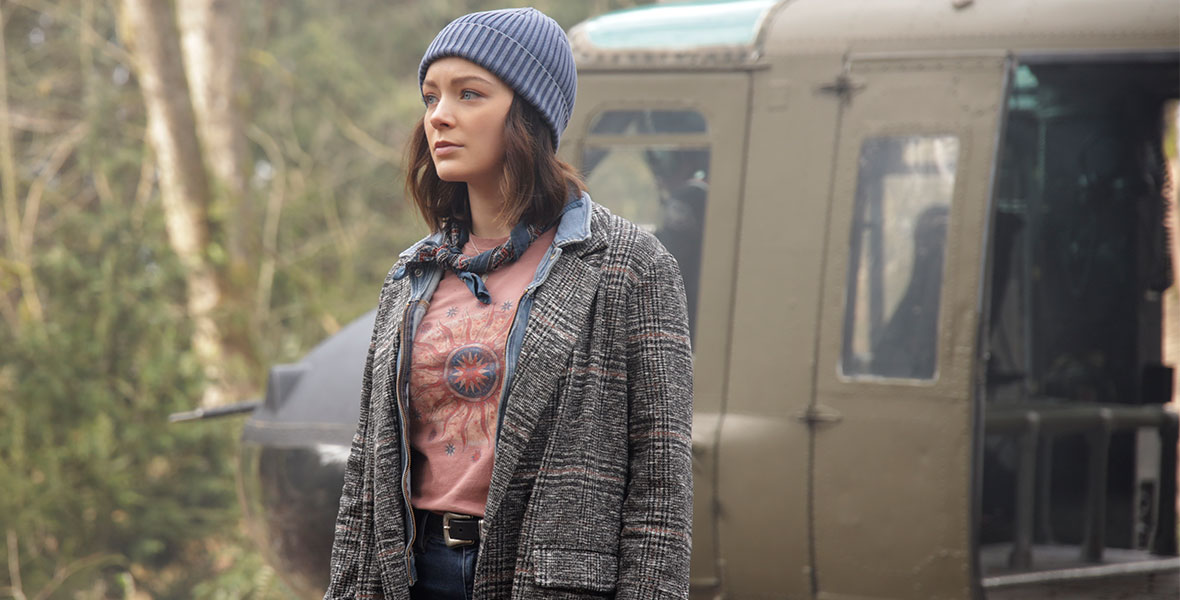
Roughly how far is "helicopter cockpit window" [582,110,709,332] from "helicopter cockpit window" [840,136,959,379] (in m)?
0.55

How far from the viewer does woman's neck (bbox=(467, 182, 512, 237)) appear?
2.01m

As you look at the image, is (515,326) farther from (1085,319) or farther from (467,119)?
(1085,319)

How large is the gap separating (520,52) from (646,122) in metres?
2.66

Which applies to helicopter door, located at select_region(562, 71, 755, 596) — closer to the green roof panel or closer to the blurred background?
the green roof panel

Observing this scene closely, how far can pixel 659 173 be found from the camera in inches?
180

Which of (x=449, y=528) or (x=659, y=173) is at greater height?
(x=659, y=173)

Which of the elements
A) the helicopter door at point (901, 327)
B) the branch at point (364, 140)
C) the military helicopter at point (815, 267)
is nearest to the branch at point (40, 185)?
the branch at point (364, 140)

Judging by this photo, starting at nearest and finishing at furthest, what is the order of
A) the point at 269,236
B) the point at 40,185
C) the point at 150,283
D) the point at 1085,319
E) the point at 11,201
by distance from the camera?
the point at 1085,319 → the point at 150,283 → the point at 11,201 → the point at 40,185 → the point at 269,236

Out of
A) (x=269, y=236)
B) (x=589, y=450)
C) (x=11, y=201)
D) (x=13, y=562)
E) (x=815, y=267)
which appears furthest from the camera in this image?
(x=269, y=236)


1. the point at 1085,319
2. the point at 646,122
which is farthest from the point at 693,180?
the point at 1085,319

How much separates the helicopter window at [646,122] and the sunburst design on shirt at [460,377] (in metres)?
2.67

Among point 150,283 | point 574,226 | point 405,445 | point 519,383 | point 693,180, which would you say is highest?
point 693,180

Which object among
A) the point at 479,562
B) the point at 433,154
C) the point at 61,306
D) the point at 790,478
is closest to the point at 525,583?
the point at 479,562

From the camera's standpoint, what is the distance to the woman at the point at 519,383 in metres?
1.80
